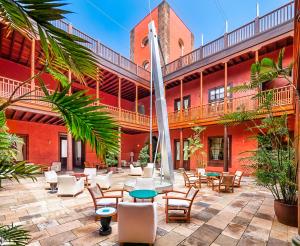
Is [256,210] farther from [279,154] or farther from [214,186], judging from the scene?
[214,186]

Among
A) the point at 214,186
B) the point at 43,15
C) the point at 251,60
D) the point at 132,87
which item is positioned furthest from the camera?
the point at 132,87

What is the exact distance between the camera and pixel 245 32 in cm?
983

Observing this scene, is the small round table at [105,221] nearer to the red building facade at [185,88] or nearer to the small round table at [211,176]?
the small round table at [211,176]

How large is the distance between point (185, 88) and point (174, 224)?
37.2 ft

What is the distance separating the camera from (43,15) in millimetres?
880

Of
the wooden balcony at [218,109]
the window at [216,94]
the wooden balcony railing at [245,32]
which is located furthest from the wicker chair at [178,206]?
the wooden balcony railing at [245,32]

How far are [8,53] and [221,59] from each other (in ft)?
37.5

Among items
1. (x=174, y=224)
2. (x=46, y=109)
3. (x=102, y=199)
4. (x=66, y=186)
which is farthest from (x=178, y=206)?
(x=46, y=109)

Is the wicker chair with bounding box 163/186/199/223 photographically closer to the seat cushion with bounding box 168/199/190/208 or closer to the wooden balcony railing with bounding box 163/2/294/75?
the seat cushion with bounding box 168/199/190/208

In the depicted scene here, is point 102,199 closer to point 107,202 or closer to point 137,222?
point 107,202

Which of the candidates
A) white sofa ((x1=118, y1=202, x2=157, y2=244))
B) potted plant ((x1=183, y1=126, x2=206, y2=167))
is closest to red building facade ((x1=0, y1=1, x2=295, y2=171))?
potted plant ((x1=183, y1=126, x2=206, y2=167))

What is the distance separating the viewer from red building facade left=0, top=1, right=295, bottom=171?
342 inches

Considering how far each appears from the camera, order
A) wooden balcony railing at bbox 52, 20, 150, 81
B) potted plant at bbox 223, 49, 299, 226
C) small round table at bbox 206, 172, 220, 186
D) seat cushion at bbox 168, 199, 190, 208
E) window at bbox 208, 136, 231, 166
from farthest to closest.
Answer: window at bbox 208, 136, 231, 166 < wooden balcony railing at bbox 52, 20, 150, 81 < small round table at bbox 206, 172, 220, 186 < seat cushion at bbox 168, 199, 190, 208 < potted plant at bbox 223, 49, 299, 226

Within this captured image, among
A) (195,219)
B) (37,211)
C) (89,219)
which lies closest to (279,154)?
(195,219)
